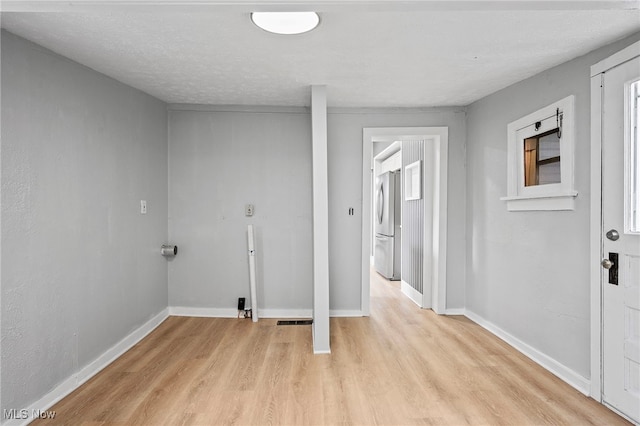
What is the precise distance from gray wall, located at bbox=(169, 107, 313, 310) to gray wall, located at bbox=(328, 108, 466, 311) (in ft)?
0.93

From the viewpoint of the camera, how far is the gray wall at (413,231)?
388 centimetres

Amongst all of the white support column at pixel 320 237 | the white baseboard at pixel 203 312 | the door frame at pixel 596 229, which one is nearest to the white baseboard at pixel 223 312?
the white baseboard at pixel 203 312

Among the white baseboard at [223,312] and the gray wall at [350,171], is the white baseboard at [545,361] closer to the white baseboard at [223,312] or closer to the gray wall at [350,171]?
the gray wall at [350,171]

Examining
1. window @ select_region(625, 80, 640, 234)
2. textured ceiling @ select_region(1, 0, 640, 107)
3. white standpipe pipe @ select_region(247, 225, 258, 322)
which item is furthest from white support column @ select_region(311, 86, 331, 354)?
window @ select_region(625, 80, 640, 234)

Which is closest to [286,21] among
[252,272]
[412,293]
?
[252,272]

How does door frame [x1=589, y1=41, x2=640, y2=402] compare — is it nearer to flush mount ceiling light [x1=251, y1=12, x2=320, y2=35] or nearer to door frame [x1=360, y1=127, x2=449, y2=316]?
door frame [x1=360, y1=127, x2=449, y2=316]

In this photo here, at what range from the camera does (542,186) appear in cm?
244

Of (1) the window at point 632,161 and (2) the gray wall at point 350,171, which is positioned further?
(2) the gray wall at point 350,171

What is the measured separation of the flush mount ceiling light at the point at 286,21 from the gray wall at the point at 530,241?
6.08ft

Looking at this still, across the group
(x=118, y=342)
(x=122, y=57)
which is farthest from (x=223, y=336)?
(x=122, y=57)

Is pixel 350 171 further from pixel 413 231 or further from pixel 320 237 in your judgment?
pixel 413 231

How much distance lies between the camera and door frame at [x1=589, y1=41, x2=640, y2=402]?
77.4 inches

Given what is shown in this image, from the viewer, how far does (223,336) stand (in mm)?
2953

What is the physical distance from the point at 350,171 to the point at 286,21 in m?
1.89
